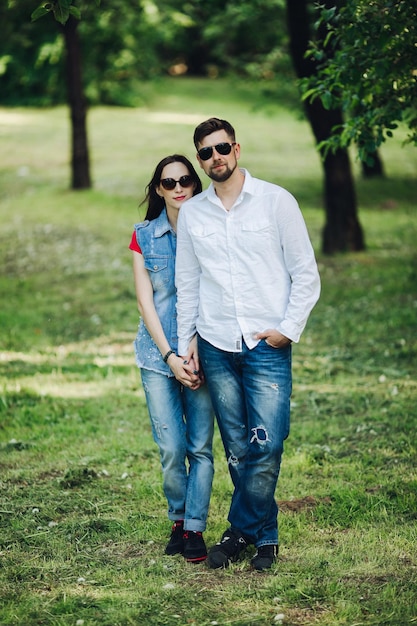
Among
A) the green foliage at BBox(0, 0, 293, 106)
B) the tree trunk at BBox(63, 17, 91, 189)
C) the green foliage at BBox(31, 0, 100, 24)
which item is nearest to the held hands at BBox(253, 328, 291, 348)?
the green foliage at BBox(31, 0, 100, 24)

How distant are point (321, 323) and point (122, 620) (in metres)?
7.01

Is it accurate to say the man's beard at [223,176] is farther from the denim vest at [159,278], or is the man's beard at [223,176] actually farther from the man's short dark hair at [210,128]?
the denim vest at [159,278]

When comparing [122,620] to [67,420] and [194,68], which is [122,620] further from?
[194,68]

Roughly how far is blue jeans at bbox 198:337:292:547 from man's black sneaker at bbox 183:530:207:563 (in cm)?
22

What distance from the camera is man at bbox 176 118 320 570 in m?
4.28

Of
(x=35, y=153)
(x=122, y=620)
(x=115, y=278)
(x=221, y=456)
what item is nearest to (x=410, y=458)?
(x=221, y=456)

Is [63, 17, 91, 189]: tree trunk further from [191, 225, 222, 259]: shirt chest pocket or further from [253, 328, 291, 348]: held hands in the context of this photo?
[253, 328, 291, 348]: held hands

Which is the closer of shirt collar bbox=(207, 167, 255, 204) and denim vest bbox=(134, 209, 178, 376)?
shirt collar bbox=(207, 167, 255, 204)

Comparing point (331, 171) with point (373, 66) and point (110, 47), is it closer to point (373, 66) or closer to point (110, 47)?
point (373, 66)

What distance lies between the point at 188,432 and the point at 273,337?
794mm

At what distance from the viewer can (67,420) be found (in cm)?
759

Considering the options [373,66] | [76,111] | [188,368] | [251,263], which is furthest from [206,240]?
[76,111]

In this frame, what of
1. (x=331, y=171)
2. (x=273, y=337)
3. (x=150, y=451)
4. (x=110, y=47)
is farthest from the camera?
(x=110, y=47)

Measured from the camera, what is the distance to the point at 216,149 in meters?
4.31
